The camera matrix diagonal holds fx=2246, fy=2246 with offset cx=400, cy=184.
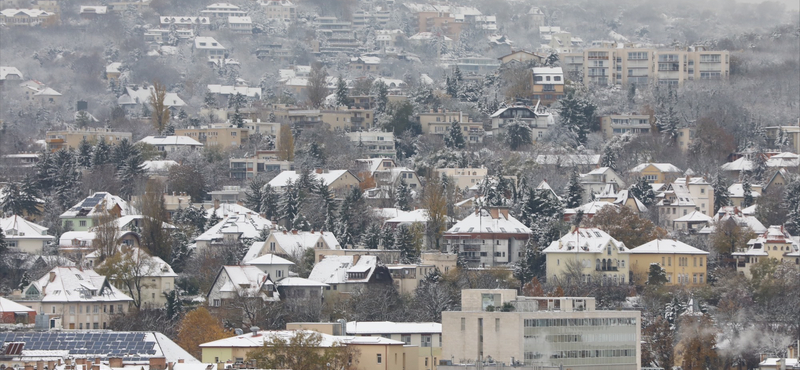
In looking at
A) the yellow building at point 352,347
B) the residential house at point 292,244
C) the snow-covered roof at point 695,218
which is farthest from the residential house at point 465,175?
the yellow building at point 352,347

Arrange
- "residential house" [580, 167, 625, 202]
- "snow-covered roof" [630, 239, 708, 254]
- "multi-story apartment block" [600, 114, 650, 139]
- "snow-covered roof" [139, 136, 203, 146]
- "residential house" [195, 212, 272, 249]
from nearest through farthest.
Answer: "snow-covered roof" [630, 239, 708, 254], "residential house" [195, 212, 272, 249], "residential house" [580, 167, 625, 202], "snow-covered roof" [139, 136, 203, 146], "multi-story apartment block" [600, 114, 650, 139]

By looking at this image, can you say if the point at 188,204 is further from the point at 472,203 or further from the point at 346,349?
the point at 346,349

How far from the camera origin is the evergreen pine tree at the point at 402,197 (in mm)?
122000

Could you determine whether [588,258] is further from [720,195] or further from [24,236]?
[24,236]

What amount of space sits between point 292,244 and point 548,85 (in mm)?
44730

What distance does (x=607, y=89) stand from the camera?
154m

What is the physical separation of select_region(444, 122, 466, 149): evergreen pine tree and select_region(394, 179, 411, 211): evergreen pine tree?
14445mm

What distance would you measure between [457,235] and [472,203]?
10.5m

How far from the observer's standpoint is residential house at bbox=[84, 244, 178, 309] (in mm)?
101062

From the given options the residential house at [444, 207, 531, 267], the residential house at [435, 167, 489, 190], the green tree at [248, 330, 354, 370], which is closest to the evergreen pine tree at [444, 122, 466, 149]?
the residential house at [435, 167, 489, 190]

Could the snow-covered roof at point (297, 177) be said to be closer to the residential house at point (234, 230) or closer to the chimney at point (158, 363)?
the residential house at point (234, 230)

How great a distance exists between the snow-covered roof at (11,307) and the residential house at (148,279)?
9.39m

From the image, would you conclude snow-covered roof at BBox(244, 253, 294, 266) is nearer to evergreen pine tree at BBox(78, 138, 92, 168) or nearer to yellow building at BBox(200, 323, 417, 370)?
yellow building at BBox(200, 323, 417, 370)

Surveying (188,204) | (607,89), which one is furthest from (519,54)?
(188,204)
